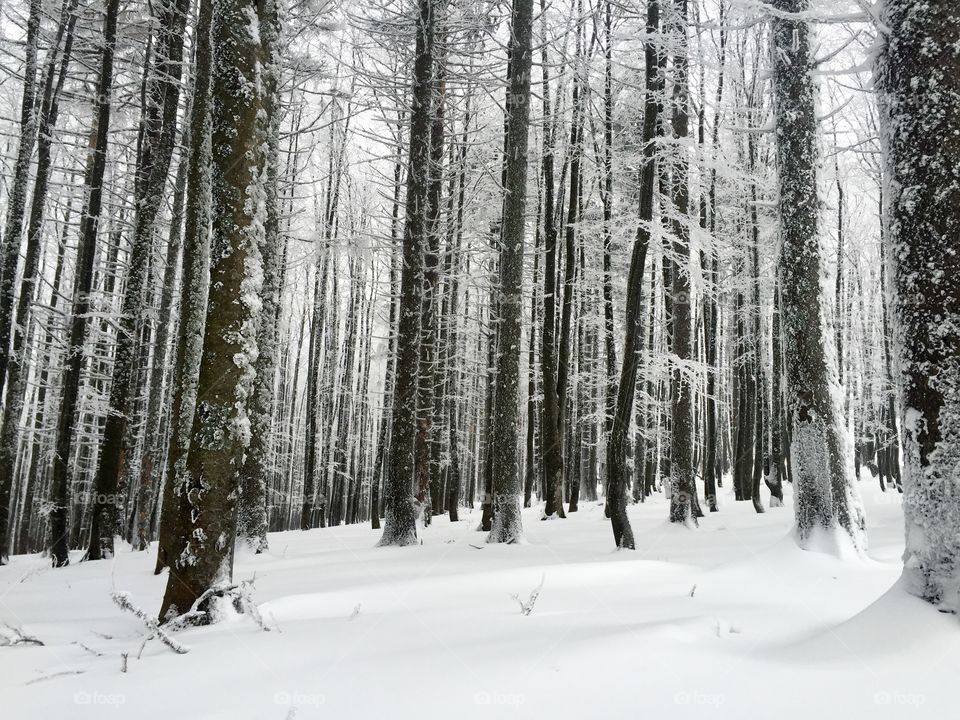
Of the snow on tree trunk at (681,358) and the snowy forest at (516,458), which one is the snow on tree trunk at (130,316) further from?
the snow on tree trunk at (681,358)

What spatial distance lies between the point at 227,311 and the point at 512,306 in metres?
5.39

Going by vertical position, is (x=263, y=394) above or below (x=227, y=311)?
below

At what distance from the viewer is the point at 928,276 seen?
3049 millimetres

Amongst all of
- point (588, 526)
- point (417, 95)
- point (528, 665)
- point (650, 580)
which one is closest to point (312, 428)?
point (588, 526)

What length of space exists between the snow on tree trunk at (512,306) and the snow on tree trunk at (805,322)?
360cm

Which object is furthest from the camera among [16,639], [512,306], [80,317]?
[80,317]

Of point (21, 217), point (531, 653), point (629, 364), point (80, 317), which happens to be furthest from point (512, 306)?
point (21, 217)

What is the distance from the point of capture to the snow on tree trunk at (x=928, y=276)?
294cm

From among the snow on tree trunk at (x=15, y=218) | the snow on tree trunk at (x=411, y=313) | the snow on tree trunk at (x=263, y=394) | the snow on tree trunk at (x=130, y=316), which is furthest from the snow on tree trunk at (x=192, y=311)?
the snow on tree trunk at (x=15, y=218)

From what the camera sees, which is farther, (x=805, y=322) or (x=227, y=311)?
(x=805, y=322)

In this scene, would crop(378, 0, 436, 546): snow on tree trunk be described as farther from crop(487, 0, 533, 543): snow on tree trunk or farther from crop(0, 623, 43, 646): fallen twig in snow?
crop(0, 623, 43, 646): fallen twig in snow

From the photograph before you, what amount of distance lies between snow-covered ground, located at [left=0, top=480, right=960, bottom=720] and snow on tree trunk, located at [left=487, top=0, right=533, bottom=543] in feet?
9.29

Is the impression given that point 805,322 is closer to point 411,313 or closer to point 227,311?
point 411,313

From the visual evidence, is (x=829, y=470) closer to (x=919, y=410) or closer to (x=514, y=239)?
(x=919, y=410)
